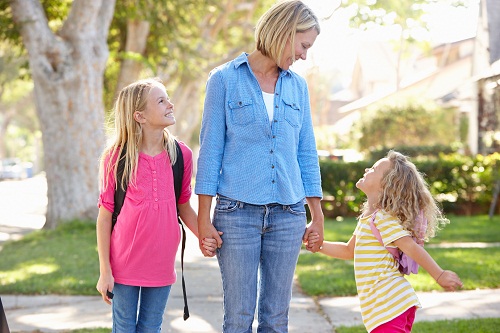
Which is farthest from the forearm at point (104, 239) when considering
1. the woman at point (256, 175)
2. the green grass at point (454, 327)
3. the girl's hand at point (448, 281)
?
the green grass at point (454, 327)

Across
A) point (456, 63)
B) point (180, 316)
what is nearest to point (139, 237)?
point (180, 316)

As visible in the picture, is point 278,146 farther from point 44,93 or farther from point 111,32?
point 111,32

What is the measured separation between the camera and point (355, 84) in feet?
208

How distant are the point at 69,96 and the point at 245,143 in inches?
370

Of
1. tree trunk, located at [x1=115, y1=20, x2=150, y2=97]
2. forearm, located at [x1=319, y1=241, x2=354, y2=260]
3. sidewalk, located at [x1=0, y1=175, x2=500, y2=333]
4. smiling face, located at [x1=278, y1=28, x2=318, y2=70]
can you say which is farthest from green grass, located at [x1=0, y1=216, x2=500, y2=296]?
tree trunk, located at [x1=115, y1=20, x2=150, y2=97]

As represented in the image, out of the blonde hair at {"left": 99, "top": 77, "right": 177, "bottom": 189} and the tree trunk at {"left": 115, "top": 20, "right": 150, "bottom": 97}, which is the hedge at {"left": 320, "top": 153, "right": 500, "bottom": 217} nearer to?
the tree trunk at {"left": 115, "top": 20, "right": 150, "bottom": 97}

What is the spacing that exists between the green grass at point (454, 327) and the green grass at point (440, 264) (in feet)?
4.69

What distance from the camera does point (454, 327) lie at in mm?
5578

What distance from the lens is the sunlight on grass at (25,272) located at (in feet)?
26.9

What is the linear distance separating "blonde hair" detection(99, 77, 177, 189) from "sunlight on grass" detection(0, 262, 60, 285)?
4.63 metres

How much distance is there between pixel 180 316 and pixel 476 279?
10.1 ft

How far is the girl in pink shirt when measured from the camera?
12.6 ft

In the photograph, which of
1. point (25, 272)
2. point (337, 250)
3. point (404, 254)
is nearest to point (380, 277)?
point (404, 254)

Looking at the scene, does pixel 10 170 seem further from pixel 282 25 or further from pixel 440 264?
pixel 282 25
